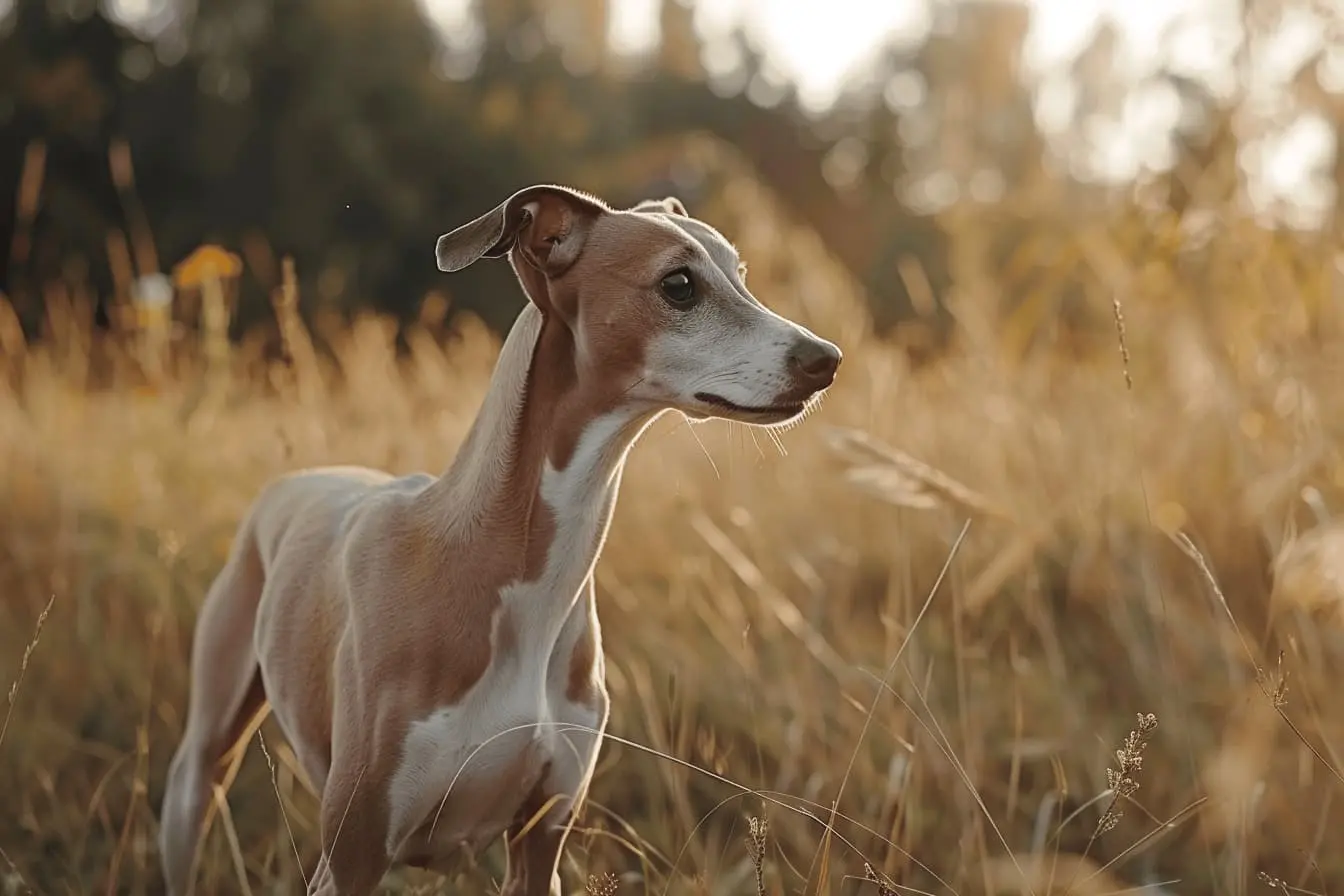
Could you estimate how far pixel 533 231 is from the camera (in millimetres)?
2629

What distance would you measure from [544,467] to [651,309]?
358 mm

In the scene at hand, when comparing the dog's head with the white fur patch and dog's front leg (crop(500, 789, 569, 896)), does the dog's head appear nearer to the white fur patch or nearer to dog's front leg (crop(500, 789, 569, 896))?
the white fur patch

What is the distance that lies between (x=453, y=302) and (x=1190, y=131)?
15.7 meters

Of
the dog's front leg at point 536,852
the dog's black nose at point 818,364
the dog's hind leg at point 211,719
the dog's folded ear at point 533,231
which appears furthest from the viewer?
the dog's hind leg at point 211,719

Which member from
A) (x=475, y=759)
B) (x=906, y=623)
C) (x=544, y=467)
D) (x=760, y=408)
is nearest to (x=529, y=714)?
(x=475, y=759)

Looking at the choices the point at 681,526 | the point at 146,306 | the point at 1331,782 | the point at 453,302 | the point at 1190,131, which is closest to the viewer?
the point at 1331,782

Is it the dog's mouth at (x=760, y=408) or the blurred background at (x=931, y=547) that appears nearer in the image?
the dog's mouth at (x=760, y=408)

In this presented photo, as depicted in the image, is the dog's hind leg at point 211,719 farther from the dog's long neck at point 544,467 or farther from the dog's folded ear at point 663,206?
the dog's folded ear at point 663,206

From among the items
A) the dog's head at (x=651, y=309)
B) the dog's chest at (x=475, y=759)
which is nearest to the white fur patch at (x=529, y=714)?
the dog's chest at (x=475, y=759)

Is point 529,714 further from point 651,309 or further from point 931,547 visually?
point 931,547

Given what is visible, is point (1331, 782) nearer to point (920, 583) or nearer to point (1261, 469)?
point (1261, 469)


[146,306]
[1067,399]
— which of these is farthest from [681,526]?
[146,306]

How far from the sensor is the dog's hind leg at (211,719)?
3297mm

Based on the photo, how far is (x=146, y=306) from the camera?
17.6ft
